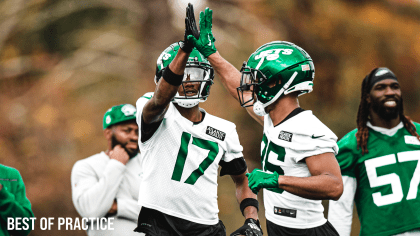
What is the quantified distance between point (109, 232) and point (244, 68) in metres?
2.10

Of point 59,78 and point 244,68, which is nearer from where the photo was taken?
point 244,68

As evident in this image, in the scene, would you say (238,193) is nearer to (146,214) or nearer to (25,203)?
(146,214)

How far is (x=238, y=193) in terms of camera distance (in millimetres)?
2867

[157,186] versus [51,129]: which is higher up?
[51,129]

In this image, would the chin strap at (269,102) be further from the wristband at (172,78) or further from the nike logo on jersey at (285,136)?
the wristband at (172,78)

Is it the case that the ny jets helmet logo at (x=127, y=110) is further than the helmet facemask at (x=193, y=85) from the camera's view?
Yes

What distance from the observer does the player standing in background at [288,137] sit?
205 cm

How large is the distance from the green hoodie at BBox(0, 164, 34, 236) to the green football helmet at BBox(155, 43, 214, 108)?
1.46 m

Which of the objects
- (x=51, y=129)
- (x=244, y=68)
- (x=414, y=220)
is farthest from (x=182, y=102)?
(x=51, y=129)

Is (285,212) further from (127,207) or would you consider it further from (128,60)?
(128,60)

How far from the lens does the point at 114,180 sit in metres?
3.57

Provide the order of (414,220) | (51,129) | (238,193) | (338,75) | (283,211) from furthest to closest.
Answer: (338,75) < (51,129) < (414,220) < (238,193) < (283,211)

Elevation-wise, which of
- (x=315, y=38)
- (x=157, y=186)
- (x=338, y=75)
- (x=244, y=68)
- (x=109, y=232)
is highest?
(x=315, y=38)

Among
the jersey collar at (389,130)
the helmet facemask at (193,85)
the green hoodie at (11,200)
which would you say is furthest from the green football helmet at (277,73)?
the green hoodie at (11,200)
